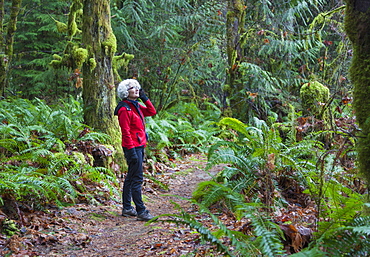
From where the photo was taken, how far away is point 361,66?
278cm

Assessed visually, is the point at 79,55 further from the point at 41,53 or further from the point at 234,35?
the point at 41,53

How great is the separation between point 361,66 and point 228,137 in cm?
915

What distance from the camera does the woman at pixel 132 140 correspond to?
568 centimetres

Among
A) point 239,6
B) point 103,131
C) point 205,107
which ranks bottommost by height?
point 205,107

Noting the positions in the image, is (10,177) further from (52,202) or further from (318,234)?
(318,234)

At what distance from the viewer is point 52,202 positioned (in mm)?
5684

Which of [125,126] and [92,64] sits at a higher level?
[92,64]

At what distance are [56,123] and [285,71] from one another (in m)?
8.55

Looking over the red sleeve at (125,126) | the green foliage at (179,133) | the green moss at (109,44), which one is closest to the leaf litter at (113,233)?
the red sleeve at (125,126)

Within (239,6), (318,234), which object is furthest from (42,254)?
(239,6)

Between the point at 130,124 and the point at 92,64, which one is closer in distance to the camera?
the point at 130,124

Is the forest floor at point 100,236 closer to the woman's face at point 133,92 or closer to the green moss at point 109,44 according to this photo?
the woman's face at point 133,92

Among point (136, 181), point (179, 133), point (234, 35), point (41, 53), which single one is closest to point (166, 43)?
point (234, 35)

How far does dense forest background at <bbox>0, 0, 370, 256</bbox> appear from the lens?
3145 mm
